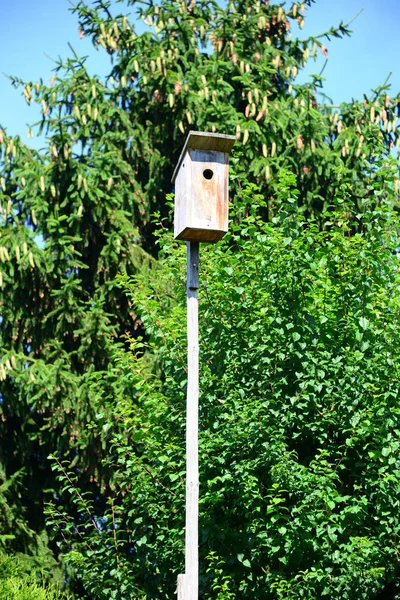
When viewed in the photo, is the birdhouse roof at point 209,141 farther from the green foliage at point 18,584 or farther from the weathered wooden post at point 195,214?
the green foliage at point 18,584

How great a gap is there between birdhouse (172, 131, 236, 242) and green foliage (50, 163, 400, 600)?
1.15 meters

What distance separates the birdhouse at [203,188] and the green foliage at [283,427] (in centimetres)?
115

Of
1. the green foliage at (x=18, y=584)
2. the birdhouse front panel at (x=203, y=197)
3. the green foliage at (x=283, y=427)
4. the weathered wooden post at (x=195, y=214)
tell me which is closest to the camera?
the weathered wooden post at (x=195, y=214)

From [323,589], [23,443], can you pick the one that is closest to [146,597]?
[323,589]

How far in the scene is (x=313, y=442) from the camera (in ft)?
23.0

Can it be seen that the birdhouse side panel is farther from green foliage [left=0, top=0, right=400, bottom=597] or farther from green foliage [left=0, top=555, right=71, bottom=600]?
green foliage [left=0, top=555, right=71, bottom=600]

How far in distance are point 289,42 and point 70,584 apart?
7.97 metres

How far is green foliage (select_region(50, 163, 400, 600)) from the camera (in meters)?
6.30

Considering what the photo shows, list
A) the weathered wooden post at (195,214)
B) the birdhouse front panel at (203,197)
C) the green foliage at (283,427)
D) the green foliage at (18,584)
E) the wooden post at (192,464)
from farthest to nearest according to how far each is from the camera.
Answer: the green foliage at (18,584)
the green foliage at (283,427)
the birdhouse front panel at (203,197)
the weathered wooden post at (195,214)
the wooden post at (192,464)

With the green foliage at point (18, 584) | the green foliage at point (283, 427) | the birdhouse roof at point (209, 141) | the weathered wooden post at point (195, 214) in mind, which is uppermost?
the birdhouse roof at point (209, 141)

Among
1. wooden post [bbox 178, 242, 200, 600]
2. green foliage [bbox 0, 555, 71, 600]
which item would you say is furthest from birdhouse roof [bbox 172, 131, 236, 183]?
green foliage [bbox 0, 555, 71, 600]

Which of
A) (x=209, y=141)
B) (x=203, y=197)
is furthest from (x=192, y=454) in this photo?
(x=209, y=141)

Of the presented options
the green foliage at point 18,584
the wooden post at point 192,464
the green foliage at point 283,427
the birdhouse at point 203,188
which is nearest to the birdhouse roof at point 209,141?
the birdhouse at point 203,188

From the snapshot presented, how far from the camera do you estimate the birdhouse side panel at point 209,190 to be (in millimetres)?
5504
